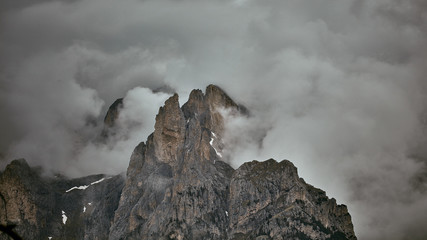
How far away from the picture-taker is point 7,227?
19.4 m
